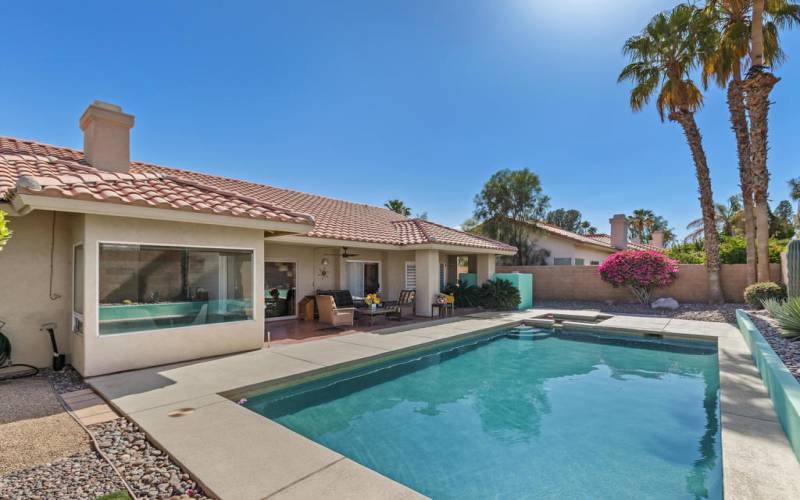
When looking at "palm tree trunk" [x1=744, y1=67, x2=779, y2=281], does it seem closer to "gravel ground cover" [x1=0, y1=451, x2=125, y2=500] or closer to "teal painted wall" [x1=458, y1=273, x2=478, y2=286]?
"teal painted wall" [x1=458, y1=273, x2=478, y2=286]

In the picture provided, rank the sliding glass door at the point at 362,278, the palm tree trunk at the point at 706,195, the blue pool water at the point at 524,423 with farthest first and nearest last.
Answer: the palm tree trunk at the point at 706,195 → the sliding glass door at the point at 362,278 → the blue pool water at the point at 524,423

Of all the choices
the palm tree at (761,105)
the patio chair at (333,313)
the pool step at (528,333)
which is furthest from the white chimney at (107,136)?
the palm tree at (761,105)

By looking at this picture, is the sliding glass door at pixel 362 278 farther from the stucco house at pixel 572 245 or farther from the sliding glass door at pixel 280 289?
the stucco house at pixel 572 245

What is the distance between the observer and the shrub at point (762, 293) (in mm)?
14742

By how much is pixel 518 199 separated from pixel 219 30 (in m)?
21.4

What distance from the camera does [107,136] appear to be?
9.60 metres

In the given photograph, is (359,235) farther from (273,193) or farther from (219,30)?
(219,30)

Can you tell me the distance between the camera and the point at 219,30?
12930mm

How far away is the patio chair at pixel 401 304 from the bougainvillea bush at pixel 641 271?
11.0 metres

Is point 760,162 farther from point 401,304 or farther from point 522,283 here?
point 401,304

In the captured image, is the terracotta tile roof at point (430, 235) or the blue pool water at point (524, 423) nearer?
the blue pool water at point (524, 423)

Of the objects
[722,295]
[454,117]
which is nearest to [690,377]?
[722,295]

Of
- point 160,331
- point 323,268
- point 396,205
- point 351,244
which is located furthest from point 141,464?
point 396,205

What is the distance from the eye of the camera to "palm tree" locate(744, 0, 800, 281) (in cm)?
1519
